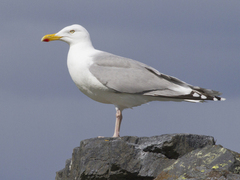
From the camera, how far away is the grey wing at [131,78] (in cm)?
1061

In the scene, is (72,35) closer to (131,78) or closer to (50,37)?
(50,37)

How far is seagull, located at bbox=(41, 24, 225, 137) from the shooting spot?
1063 cm

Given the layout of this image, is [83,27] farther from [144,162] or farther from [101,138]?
[144,162]

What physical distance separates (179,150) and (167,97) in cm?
164

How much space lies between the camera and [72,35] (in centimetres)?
1188

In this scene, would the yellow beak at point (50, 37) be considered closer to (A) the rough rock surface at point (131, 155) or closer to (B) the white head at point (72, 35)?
(B) the white head at point (72, 35)

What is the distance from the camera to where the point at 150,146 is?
9.84 m

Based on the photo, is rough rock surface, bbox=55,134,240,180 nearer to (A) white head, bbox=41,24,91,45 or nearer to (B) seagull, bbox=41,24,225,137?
(B) seagull, bbox=41,24,225,137

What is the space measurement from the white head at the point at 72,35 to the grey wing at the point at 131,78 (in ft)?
3.27

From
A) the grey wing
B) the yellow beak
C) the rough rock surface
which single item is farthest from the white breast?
the rough rock surface

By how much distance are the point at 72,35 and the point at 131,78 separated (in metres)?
2.65

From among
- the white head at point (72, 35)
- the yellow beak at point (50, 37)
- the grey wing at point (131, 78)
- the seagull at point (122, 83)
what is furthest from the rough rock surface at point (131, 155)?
the yellow beak at point (50, 37)

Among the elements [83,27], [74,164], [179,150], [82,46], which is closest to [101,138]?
[74,164]

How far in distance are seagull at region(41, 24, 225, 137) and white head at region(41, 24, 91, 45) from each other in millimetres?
471
